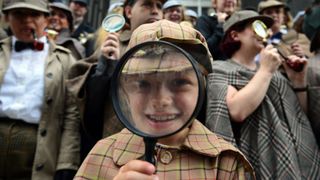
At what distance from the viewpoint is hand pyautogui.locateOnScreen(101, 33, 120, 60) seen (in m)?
3.42

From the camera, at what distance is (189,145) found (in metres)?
1.91

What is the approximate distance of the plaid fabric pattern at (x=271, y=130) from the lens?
311cm

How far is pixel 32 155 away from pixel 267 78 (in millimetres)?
1608

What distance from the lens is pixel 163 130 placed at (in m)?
1.50

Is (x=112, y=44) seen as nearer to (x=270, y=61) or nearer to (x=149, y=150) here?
(x=270, y=61)

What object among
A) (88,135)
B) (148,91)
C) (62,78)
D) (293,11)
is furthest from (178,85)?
(293,11)

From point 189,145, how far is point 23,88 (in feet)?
6.40

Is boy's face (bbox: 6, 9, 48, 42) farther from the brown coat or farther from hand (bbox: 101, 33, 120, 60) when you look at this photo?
hand (bbox: 101, 33, 120, 60)

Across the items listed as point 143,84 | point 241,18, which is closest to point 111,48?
point 241,18

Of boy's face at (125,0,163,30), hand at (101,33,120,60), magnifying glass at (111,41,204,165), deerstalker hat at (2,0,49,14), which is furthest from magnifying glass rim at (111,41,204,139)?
deerstalker hat at (2,0,49,14)

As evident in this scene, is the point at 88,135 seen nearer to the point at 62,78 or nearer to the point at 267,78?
the point at 62,78

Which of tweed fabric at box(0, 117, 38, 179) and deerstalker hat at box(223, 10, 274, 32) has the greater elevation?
deerstalker hat at box(223, 10, 274, 32)

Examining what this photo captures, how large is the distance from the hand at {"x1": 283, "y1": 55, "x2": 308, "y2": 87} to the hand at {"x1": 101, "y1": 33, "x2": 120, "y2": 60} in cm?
118

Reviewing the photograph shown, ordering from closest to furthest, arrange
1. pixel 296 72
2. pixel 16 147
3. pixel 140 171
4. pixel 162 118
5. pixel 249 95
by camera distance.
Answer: pixel 140 171 < pixel 162 118 < pixel 249 95 < pixel 16 147 < pixel 296 72
